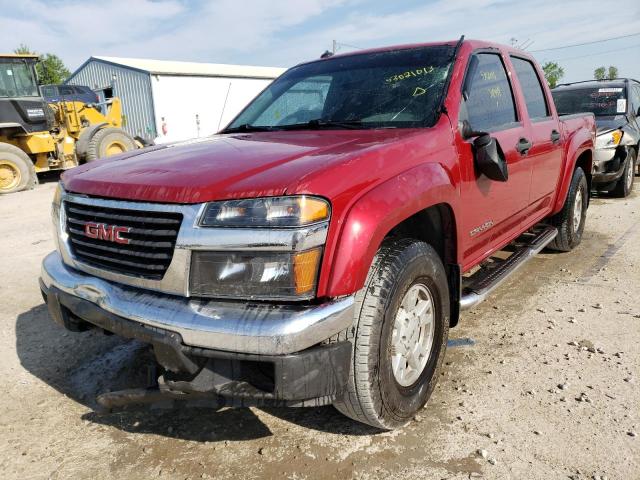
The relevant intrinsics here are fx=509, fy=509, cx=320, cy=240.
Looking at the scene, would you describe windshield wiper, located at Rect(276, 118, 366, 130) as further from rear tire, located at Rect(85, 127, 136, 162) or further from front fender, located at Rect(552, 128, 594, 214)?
rear tire, located at Rect(85, 127, 136, 162)

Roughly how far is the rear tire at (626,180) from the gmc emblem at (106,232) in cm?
763

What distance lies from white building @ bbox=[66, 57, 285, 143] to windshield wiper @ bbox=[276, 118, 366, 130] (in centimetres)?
2015

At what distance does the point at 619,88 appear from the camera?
786 centimetres

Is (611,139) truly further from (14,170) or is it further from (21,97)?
(21,97)

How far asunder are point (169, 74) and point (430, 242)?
910 inches

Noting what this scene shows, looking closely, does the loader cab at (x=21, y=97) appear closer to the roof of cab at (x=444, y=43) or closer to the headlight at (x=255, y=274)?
the roof of cab at (x=444, y=43)

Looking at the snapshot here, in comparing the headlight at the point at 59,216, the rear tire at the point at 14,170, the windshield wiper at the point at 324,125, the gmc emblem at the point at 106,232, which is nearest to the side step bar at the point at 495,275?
the windshield wiper at the point at 324,125

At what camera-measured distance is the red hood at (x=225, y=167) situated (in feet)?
6.47

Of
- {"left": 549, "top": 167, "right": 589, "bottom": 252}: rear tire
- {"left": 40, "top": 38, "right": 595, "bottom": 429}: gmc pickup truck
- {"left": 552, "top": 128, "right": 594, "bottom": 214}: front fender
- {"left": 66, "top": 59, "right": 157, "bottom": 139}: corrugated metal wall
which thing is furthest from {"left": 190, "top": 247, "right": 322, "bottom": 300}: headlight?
{"left": 66, "top": 59, "right": 157, "bottom": 139}: corrugated metal wall

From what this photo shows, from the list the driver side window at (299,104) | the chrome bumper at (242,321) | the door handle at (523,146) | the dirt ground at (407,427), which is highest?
the driver side window at (299,104)

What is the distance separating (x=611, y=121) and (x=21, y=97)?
1207 cm

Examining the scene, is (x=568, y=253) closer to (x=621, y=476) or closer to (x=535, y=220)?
(x=535, y=220)

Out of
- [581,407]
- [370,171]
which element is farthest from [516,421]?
[370,171]

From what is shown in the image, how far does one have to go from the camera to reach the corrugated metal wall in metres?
23.3
